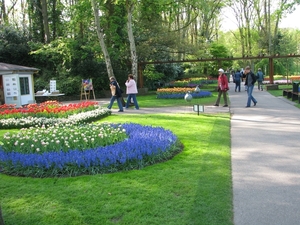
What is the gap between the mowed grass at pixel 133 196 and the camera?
390 cm

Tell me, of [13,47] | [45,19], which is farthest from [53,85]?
[45,19]

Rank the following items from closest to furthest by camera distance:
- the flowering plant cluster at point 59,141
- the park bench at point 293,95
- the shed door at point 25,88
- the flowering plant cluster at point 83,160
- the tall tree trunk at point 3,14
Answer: the flowering plant cluster at point 83,160, the flowering plant cluster at point 59,141, the park bench at point 293,95, the shed door at point 25,88, the tall tree trunk at point 3,14

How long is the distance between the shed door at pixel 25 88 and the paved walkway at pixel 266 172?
1534cm

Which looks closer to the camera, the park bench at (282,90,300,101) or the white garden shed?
the park bench at (282,90,300,101)

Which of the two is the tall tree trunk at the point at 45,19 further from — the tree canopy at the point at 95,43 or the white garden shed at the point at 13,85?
the white garden shed at the point at 13,85

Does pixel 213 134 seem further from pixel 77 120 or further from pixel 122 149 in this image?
pixel 77 120

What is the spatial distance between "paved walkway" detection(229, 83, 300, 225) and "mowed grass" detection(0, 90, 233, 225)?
208mm

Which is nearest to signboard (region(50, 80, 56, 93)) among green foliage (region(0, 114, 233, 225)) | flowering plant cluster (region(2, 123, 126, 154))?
flowering plant cluster (region(2, 123, 126, 154))

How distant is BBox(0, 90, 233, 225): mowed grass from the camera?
3896 millimetres

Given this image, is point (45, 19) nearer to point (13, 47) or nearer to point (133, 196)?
point (13, 47)

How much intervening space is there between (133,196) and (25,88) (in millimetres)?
19022

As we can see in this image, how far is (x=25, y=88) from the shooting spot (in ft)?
70.9

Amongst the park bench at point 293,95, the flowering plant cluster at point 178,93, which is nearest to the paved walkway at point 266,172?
the park bench at point 293,95

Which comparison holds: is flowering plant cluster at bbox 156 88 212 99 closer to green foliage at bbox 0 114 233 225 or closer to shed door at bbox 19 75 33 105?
shed door at bbox 19 75 33 105
